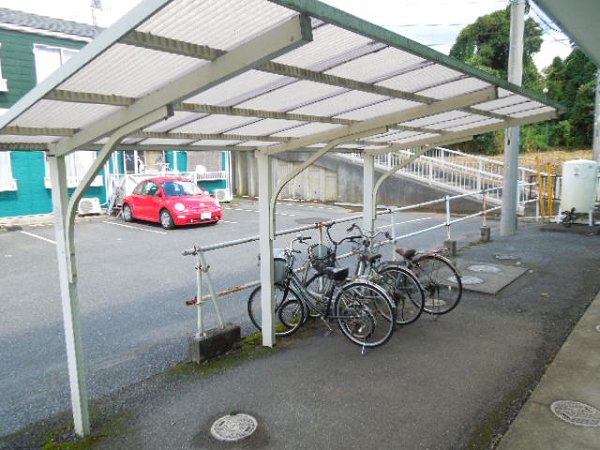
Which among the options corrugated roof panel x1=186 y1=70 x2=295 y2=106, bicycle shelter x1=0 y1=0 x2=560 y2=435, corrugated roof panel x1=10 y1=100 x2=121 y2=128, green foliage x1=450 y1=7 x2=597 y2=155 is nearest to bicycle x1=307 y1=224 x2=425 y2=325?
bicycle shelter x1=0 y1=0 x2=560 y2=435

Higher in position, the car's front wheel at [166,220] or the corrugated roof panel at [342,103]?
the corrugated roof panel at [342,103]

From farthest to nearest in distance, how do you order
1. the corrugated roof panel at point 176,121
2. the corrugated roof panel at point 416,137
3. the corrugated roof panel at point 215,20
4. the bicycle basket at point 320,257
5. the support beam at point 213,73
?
the corrugated roof panel at point 416,137 → the bicycle basket at point 320,257 → the corrugated roof panel at point 176,121 → the support beam at point 213,73 → the corrugated roof panel at point 215,20

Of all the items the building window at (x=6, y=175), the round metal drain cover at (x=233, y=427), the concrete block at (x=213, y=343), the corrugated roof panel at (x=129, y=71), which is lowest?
the round metal drain cover at (x=233, y=427)

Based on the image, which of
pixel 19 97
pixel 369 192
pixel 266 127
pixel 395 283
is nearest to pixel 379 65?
pixel 266 127

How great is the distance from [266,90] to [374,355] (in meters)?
2.73

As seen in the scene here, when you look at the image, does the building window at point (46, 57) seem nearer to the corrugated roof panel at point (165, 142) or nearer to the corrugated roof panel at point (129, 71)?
the corrugated roof panel at point (165, 142)

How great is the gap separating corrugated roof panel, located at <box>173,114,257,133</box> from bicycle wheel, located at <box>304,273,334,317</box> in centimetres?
193

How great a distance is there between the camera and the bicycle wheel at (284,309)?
476cm

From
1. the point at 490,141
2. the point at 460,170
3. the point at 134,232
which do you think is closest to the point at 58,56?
the point at 134,232

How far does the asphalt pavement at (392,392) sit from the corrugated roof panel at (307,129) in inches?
86.0

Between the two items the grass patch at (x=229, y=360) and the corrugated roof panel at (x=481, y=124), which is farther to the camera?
the corrugated roof panel at (x=481, y=124)

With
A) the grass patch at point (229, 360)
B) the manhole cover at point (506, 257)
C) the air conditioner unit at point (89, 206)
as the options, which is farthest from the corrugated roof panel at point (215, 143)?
the air conditioner unit at point (89, 206)

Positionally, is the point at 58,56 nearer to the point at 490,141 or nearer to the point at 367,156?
the point at 367,156

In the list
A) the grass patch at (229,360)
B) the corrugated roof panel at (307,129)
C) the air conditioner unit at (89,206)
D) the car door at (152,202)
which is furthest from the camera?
the air conditioner unit at (89,206)
